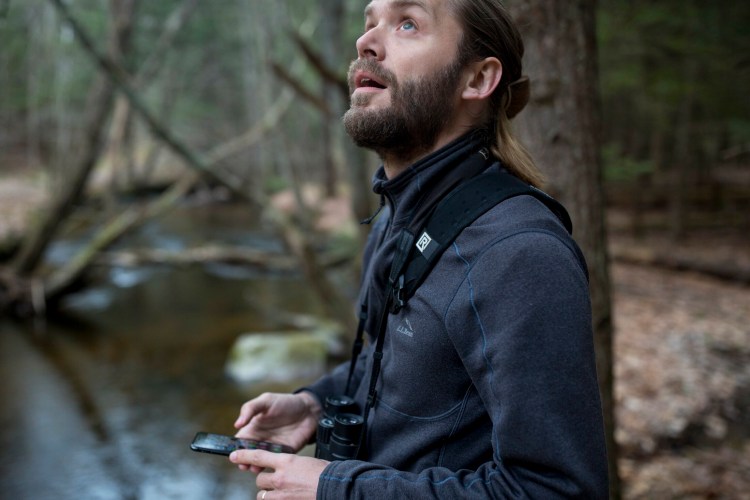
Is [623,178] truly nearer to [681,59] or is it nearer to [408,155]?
[681,59]

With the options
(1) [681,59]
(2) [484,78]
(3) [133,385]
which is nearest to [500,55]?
(2) [484,78]

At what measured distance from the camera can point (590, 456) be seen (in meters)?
1.24

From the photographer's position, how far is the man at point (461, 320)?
1239 millimetres

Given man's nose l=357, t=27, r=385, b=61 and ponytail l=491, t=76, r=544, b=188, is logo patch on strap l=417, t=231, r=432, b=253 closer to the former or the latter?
ponytail l=491, t=76, r=544, b=188

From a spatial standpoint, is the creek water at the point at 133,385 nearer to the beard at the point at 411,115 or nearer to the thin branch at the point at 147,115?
the thin branch at the point at 147,115

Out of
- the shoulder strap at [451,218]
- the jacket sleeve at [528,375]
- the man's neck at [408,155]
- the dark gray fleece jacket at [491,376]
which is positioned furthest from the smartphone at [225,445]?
the man's neck at [408,155]

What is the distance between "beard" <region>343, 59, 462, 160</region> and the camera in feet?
5.41

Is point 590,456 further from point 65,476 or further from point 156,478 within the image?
point 65,476

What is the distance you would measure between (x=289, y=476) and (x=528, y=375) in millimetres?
658

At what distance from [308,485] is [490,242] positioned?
745mm

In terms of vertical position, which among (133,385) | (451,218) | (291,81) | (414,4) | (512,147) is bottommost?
(133,385)

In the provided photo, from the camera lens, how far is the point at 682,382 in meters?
5.95

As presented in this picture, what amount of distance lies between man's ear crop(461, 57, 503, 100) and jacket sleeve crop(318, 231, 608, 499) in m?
0.54

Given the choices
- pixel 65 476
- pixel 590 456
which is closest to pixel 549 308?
pixel 590 456
